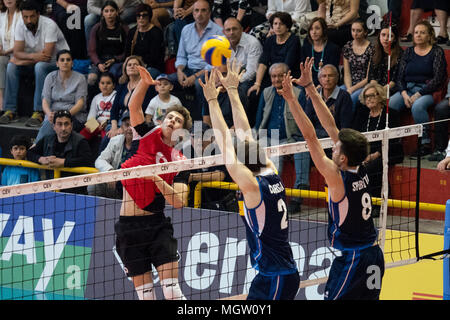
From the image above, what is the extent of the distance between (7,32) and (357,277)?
899 cm

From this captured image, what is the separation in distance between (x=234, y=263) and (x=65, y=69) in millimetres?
5031

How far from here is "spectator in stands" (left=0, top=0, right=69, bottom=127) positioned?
47.7 ft

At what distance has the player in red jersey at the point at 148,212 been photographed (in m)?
8.93

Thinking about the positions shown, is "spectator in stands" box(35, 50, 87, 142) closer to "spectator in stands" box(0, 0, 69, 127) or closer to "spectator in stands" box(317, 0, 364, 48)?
"spectator in stands" box(0, 0, 69, 127)

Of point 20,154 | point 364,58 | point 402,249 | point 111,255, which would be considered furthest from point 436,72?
point 20,154

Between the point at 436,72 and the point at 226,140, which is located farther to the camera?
the point at 436,72

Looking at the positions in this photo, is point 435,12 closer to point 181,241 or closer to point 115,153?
point 115,153

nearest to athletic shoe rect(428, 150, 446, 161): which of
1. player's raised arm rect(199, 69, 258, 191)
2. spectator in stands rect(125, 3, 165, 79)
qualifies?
spectator in stands rect(125, 3, 165, 79)

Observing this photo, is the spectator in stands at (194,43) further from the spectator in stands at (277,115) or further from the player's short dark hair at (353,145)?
the player's short dark hair at (353,145)

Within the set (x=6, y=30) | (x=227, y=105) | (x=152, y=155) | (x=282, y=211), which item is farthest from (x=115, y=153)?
(x=282, y=211)

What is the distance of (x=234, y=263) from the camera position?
10.6 metres

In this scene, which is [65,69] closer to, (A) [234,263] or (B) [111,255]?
(B) [111,255]

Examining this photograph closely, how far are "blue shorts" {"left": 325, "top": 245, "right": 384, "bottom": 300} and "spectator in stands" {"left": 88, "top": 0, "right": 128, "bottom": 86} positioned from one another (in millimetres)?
7006

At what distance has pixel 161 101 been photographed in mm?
12914
